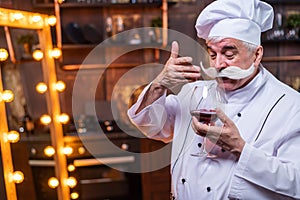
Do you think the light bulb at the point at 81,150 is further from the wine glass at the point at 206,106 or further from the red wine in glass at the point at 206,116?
the red wine in glass at the point at 206,116

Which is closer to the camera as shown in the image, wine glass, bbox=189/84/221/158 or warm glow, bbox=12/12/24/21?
wine glass, bbox=189/84/221/158

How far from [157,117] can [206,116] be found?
0.97 ft

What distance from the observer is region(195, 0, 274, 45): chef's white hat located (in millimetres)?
1259

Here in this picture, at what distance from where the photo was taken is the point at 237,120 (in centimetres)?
129

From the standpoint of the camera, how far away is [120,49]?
352 centimetres

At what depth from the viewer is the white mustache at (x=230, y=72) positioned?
1.25 meters

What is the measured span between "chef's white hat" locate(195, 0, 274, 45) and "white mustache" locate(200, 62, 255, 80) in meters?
0.10

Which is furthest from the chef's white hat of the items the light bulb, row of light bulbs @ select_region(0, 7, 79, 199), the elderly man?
the light bulb

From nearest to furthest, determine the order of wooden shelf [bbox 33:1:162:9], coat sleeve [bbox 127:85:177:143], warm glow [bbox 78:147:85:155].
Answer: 1. coat sleeve [bbox 127:85:177:143]
2. warm glow [bbox 78:147:85:155]
3. wooden shelf [bbox 33:1:162:9]

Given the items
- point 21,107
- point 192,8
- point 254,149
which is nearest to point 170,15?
point 192,8

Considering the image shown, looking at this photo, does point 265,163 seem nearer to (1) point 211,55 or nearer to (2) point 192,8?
(1) point 211,55

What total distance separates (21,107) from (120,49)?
→ 3.44 feet

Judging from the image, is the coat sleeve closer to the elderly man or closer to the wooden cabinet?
the elderly man

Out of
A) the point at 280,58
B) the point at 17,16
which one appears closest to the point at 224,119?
the point at 17,16
